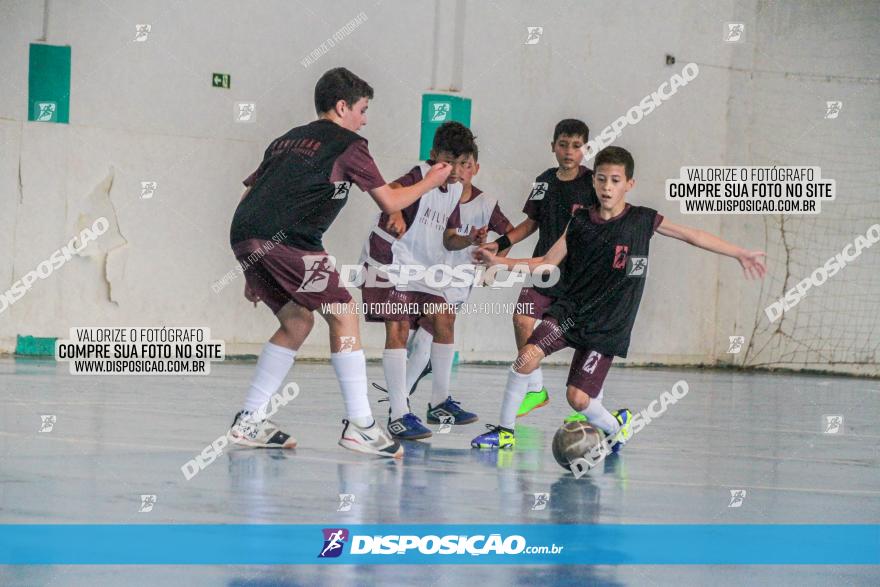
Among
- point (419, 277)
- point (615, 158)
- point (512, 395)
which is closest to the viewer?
point (615, 158)

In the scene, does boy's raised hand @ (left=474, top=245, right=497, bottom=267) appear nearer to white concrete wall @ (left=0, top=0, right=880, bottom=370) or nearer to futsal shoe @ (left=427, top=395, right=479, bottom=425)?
futsal shoe @ (left=427, top=395, right=479, bottom=425)

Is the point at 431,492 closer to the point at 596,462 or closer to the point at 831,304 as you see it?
the point at 596,462

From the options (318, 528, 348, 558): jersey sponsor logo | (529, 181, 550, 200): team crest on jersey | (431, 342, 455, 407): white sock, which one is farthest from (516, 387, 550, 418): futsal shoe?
(318, 528, 348, 558): jersey sponsor logo

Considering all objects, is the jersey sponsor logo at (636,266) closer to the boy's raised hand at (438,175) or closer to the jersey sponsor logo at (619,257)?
the jersey sponsor logo at (619,257)

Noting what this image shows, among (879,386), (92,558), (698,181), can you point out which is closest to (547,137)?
(698,181)

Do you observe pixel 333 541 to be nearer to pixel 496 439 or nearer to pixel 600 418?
pixel 496 439

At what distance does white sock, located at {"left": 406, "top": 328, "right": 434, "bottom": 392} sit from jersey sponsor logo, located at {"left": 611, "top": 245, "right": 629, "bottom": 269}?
66.1 inches

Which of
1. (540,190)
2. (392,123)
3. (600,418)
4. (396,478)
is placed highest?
(392,123)

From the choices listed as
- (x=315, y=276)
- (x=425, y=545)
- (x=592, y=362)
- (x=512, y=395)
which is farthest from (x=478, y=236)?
(x=425, y=545)

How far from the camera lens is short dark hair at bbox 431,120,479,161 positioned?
641cm

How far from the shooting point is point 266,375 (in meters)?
5.60

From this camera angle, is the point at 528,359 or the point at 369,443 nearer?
the point at 369,443

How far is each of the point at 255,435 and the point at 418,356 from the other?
1915mm

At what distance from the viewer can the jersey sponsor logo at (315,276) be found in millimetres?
5406
